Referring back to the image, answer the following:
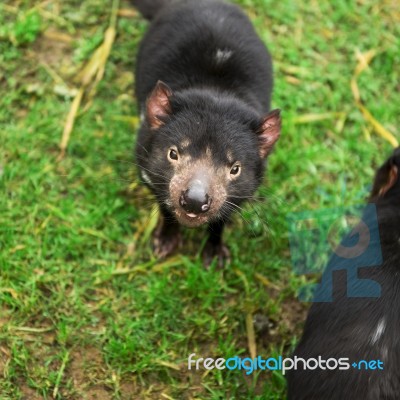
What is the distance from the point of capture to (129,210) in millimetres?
4070

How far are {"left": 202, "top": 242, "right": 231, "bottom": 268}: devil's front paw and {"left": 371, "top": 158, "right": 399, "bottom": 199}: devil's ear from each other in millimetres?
976

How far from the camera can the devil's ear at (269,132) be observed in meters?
3.33

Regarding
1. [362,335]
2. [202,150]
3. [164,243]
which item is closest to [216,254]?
[164,243]

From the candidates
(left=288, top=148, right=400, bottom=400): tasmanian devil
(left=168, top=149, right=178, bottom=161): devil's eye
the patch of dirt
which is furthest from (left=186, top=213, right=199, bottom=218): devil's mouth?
the patch of dirt

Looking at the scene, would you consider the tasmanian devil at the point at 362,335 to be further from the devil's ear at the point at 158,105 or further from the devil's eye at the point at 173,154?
the devil's ear at the point at 158,105

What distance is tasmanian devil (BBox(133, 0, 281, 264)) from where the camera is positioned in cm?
311

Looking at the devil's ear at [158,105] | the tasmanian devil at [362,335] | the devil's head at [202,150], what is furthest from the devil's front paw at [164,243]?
the tasmanian devil at [362,335]

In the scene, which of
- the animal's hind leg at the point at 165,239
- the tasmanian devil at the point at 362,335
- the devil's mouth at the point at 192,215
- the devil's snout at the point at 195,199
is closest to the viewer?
the tasmanian devil at the point at 362,335

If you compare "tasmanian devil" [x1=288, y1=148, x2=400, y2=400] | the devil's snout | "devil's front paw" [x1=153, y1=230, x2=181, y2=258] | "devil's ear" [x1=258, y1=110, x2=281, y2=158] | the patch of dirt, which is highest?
"devil's ear" [x1=258, y1=110, x2=281, y2=158]

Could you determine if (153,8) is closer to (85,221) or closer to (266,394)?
(85,221)

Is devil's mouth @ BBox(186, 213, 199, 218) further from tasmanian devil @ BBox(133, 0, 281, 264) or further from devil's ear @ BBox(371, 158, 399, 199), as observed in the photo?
devil's ear @ BBox(371, 158, 399, 199)

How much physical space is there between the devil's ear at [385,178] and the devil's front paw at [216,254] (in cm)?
98

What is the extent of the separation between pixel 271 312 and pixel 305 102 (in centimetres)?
173

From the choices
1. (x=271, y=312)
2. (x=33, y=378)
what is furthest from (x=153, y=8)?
(x=33, y=378)
